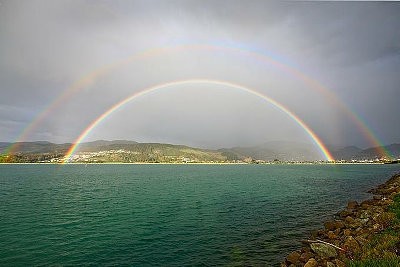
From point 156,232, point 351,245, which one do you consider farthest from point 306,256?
point 156,232

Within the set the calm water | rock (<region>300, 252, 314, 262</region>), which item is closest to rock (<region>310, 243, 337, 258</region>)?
rock (<region>300, 252, 314, 262</region>)

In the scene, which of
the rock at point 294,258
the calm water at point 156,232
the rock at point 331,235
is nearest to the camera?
the rock at point 294,258

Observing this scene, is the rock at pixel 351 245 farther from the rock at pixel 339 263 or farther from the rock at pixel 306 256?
the rock at pixel 339 263

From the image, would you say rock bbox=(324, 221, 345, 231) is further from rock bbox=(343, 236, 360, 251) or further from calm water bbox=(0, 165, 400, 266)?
rock bbox=(343, 236, 360, 251)

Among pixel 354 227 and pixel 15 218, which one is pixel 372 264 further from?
pixel 15 218

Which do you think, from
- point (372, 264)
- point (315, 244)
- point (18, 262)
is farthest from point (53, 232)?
point (372, 264)

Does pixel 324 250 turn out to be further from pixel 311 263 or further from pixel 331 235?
pixel 331 235

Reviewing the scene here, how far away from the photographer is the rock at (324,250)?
20469 mm

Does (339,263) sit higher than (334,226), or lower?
higher

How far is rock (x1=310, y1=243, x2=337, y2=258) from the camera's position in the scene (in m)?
20.5

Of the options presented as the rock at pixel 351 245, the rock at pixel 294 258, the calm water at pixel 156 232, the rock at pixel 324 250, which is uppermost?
the rock at pixel 351 245

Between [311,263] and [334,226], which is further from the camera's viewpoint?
[334,226]

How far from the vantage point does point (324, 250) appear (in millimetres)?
21172

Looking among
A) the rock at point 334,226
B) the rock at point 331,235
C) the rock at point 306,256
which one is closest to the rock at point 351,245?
the rock at point 306,256
